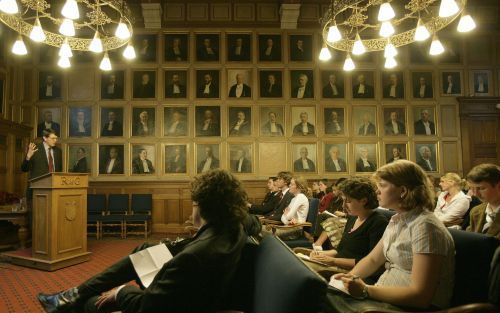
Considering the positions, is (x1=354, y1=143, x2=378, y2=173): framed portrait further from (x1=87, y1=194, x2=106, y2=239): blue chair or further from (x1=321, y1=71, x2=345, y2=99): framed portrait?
(x1=87, y1=194, x2=106, y2=239): blue chair

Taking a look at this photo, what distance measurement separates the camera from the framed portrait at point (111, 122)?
366 inches

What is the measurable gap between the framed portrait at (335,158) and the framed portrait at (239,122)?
226 centimetres

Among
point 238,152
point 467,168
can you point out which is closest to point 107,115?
point 238,152

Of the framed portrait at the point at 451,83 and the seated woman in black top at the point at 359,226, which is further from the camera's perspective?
the framed portrait at the point at 451,83

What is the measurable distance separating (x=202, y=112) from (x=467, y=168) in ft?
25.1

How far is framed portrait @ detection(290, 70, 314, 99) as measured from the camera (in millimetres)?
9617

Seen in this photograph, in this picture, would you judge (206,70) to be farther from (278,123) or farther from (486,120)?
(486,120)

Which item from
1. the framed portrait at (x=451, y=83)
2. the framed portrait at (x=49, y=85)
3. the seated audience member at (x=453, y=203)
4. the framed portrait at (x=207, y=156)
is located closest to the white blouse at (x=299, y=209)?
the seated audience member at (x=453, y=203)

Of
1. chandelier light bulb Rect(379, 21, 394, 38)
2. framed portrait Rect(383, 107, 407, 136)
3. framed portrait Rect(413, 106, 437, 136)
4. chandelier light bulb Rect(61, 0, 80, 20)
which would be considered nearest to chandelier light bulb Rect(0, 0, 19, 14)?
chandelier light bulb Rect(61, 0, 80, 20)

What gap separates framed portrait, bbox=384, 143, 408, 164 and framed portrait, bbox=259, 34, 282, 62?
158 inches

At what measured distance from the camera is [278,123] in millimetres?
9547

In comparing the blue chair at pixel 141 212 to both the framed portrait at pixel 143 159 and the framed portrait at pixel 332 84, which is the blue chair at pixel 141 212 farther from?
the framed portrait at pixel 332 84

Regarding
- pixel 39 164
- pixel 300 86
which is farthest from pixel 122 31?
pixel 300 86

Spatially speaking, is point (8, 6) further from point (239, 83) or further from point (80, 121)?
point (239, 83)
